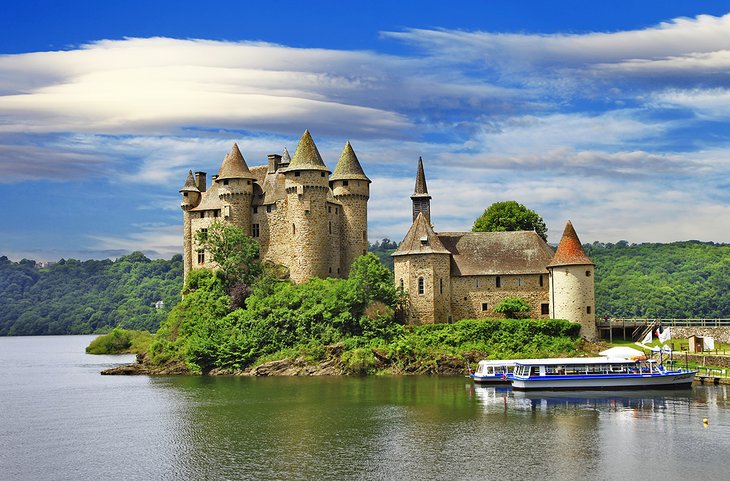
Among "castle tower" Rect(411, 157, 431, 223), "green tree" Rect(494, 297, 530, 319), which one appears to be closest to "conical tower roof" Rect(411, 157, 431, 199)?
"castle tower" Rect(411, 157, 431, 223)

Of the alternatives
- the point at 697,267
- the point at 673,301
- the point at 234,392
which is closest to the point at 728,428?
the point at 234,392

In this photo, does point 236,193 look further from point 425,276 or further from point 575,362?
point 575,362

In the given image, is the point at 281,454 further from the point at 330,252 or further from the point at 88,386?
the point at 330,252

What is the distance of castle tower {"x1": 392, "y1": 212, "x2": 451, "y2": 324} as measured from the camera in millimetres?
77750

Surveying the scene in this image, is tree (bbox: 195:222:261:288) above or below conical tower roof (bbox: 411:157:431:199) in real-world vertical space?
below

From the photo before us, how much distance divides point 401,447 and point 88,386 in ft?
131

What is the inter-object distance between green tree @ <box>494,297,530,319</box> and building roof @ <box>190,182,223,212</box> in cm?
3114

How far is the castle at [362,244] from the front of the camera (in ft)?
253

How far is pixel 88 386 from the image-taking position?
72062 millimetres

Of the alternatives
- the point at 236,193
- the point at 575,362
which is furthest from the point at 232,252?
the point at 575,362

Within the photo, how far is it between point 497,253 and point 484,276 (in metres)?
2.98

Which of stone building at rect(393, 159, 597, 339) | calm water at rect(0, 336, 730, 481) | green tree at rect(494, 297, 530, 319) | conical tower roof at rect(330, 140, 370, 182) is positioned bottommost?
calm water at rect(0, 336, 730, 481)

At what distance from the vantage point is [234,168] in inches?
3460

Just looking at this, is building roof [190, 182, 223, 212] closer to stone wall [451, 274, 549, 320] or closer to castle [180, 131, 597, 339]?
castle [180, 131, 597, 339]
